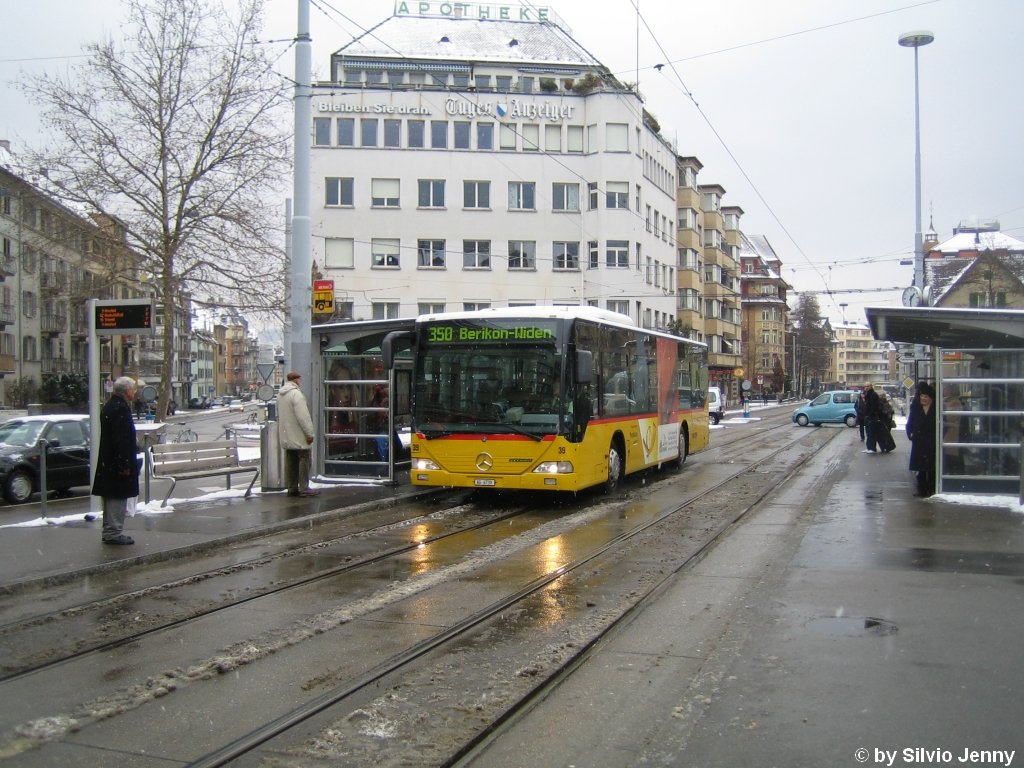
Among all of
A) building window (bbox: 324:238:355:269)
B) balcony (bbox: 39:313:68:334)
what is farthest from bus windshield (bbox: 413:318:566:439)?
balcony (bbox: 39:313:68:334)

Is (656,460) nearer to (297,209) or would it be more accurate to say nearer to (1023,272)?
(297,209)

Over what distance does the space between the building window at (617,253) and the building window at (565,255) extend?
1692 mm

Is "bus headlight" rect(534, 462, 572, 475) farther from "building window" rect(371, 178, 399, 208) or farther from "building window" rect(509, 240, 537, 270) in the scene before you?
"building window" rect(371, 178, 399, 208)

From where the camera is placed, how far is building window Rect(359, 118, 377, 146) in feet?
174

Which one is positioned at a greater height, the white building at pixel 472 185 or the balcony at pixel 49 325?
the white building at pixel 472 185

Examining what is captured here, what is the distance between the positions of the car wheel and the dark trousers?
190 inches

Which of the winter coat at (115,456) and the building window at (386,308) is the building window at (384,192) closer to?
the building window at (386,308)

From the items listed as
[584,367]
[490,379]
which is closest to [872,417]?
[584,367]

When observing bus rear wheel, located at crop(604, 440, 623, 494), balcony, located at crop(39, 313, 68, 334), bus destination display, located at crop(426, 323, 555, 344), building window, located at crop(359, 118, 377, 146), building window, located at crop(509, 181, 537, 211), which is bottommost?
bus rear wheel, located at crop(604, 440, 623, 494)

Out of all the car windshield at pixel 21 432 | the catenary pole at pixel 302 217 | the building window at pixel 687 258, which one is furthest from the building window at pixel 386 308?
the catenary pole at pixel 302 217

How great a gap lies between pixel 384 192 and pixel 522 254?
859cm

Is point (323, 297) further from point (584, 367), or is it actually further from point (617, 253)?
point (617, 253)

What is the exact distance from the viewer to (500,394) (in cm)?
1388

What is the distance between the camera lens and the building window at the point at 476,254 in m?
54.3
